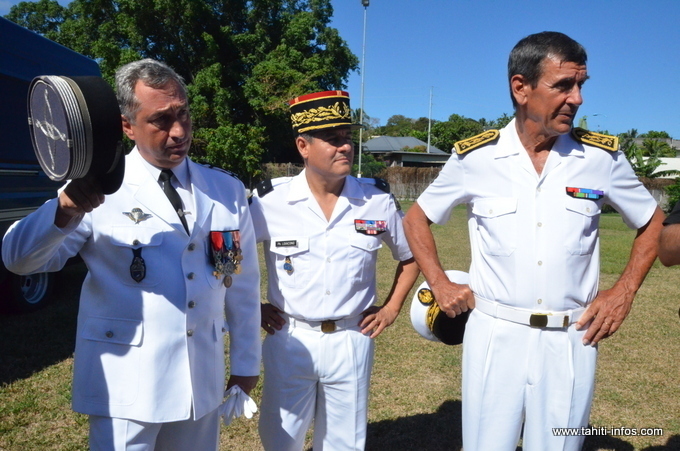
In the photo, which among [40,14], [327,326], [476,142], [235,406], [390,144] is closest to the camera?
[235,406]

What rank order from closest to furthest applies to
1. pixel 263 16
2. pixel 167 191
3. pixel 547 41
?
pixel 167 191, pixel 547 41, pixel 263 16

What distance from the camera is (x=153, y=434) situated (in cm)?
202

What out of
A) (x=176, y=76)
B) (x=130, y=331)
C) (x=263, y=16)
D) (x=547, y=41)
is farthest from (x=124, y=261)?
(x=263, y=16)

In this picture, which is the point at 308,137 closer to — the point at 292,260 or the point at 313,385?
the point at 292,260

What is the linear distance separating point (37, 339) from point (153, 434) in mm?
4052

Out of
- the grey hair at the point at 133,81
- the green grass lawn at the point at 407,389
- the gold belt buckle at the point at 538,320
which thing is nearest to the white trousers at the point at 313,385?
the gold belt buckle at the point at 538,320

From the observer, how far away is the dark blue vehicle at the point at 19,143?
5.43 m

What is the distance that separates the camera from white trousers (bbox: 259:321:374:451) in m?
2.71

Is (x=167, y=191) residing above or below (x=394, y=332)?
above

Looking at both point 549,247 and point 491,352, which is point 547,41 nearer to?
point 549,247

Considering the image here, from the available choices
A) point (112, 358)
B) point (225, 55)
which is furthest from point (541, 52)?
point (225, 55)

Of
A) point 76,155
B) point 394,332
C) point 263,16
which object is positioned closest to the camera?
point 76,155

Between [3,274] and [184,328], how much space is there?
431 cm

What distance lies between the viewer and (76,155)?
148 centimetres
